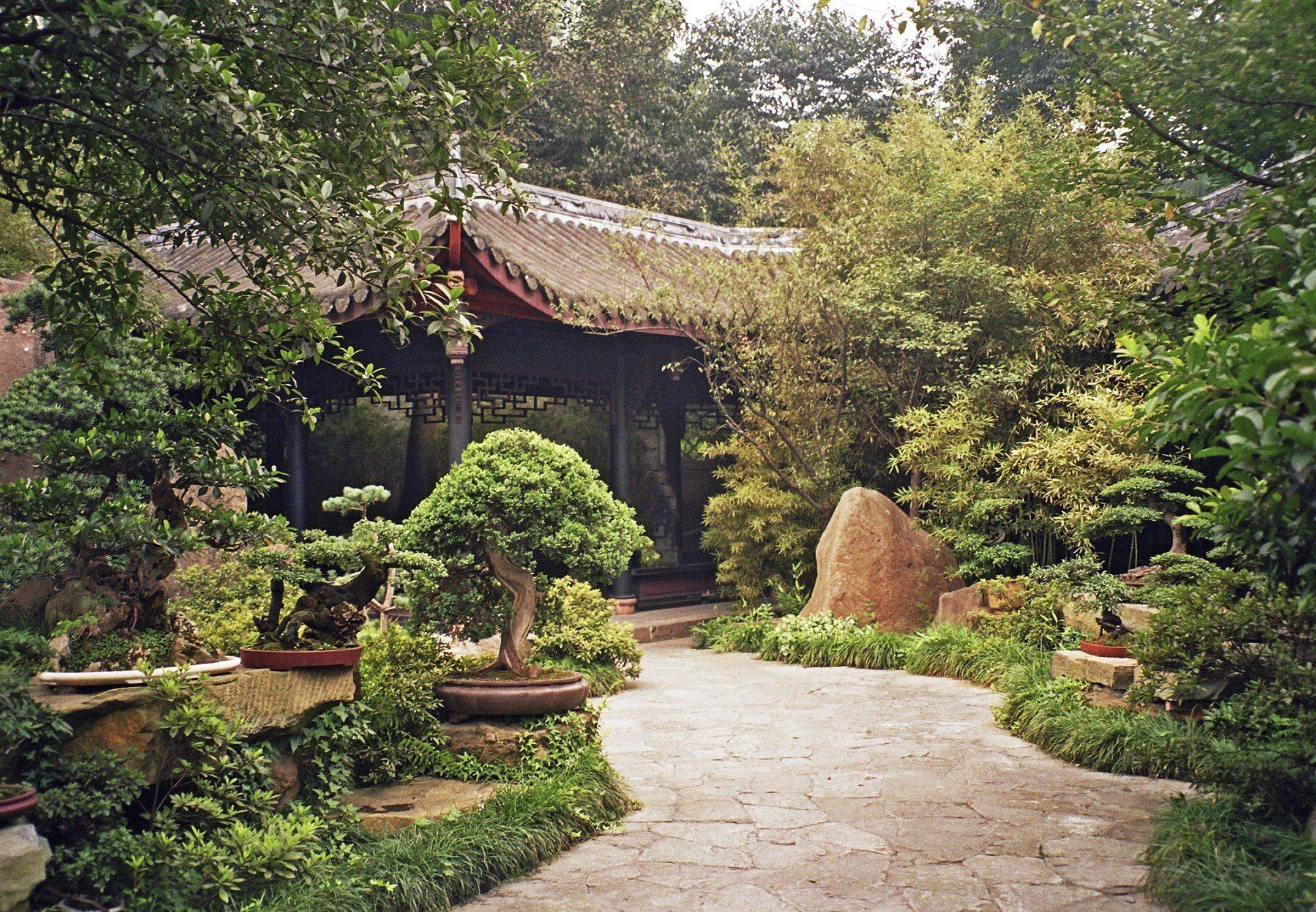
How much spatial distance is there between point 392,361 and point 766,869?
7.61 m

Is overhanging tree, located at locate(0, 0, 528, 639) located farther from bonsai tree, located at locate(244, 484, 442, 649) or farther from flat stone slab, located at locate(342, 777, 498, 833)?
flat stone slab, located at locate(342, 777, 498, 833)

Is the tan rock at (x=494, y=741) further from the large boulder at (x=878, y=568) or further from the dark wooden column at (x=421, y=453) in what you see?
the dark wooden column at (x=421, y=453)

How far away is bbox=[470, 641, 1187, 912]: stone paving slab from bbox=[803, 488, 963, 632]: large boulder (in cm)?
212

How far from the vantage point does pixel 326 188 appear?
2932mm

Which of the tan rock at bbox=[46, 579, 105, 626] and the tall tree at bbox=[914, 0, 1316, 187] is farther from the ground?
the tall tree at bbox=[914, 0, 1316, 187]

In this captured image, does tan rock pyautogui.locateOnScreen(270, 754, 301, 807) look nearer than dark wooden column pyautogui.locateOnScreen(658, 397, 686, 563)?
Yes

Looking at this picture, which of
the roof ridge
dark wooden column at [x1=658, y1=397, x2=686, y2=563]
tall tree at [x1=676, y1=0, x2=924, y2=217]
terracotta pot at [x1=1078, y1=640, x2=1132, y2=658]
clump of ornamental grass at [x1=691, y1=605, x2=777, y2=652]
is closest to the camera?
terracotta pot at [x1=1078, y1=640, x2=1132, y2=658]

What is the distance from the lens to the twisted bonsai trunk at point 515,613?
17.6 ft

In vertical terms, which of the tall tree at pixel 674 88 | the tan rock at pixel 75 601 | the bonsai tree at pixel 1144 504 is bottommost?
the tan rock at pixel 75 601

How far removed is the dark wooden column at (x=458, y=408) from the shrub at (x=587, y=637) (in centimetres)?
220

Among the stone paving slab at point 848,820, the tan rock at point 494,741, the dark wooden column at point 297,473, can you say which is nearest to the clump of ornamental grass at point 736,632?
the stone paving slab at point 848,820

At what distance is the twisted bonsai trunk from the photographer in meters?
5.36

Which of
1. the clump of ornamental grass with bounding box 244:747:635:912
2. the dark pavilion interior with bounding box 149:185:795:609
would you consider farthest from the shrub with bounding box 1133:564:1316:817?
the dark pavilion interior with bounding box 149:185:795:609

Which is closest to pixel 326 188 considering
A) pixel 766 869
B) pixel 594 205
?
pixel 766 869
